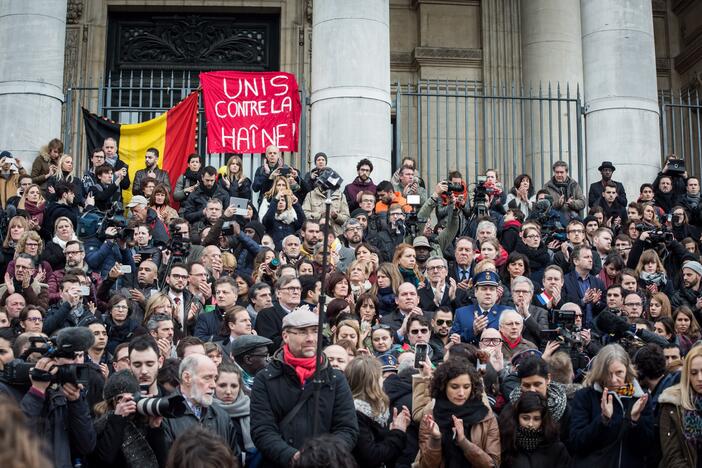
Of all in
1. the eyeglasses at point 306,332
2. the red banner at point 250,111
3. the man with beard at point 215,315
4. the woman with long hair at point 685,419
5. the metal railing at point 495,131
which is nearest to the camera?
the eyeglasses at point 306,332

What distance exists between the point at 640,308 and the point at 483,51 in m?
12.8

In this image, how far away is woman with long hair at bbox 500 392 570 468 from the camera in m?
7.08

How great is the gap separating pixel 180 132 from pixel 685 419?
38.0ft

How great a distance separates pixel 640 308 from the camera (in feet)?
34.9

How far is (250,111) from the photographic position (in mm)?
16828

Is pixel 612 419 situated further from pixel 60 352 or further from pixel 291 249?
pixel 291 249

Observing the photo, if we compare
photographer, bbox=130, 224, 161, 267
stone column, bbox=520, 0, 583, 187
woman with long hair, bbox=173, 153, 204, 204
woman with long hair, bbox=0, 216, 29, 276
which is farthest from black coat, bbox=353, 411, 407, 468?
stone column, bbox=520, 0, 583, 187

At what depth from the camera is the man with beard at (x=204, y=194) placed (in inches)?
561

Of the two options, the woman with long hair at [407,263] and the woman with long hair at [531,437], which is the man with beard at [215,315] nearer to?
the woman with long hair at [407,263]

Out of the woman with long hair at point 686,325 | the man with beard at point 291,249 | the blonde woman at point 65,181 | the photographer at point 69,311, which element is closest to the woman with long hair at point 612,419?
the woman with long hair at point 686,325

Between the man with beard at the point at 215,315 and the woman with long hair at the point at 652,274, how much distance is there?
187 inches

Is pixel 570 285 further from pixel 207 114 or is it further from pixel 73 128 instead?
pixel 73 128

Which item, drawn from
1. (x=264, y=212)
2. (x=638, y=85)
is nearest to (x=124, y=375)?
(x=264, y=212)

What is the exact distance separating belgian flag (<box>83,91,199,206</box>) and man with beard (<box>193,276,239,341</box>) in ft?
23.2
